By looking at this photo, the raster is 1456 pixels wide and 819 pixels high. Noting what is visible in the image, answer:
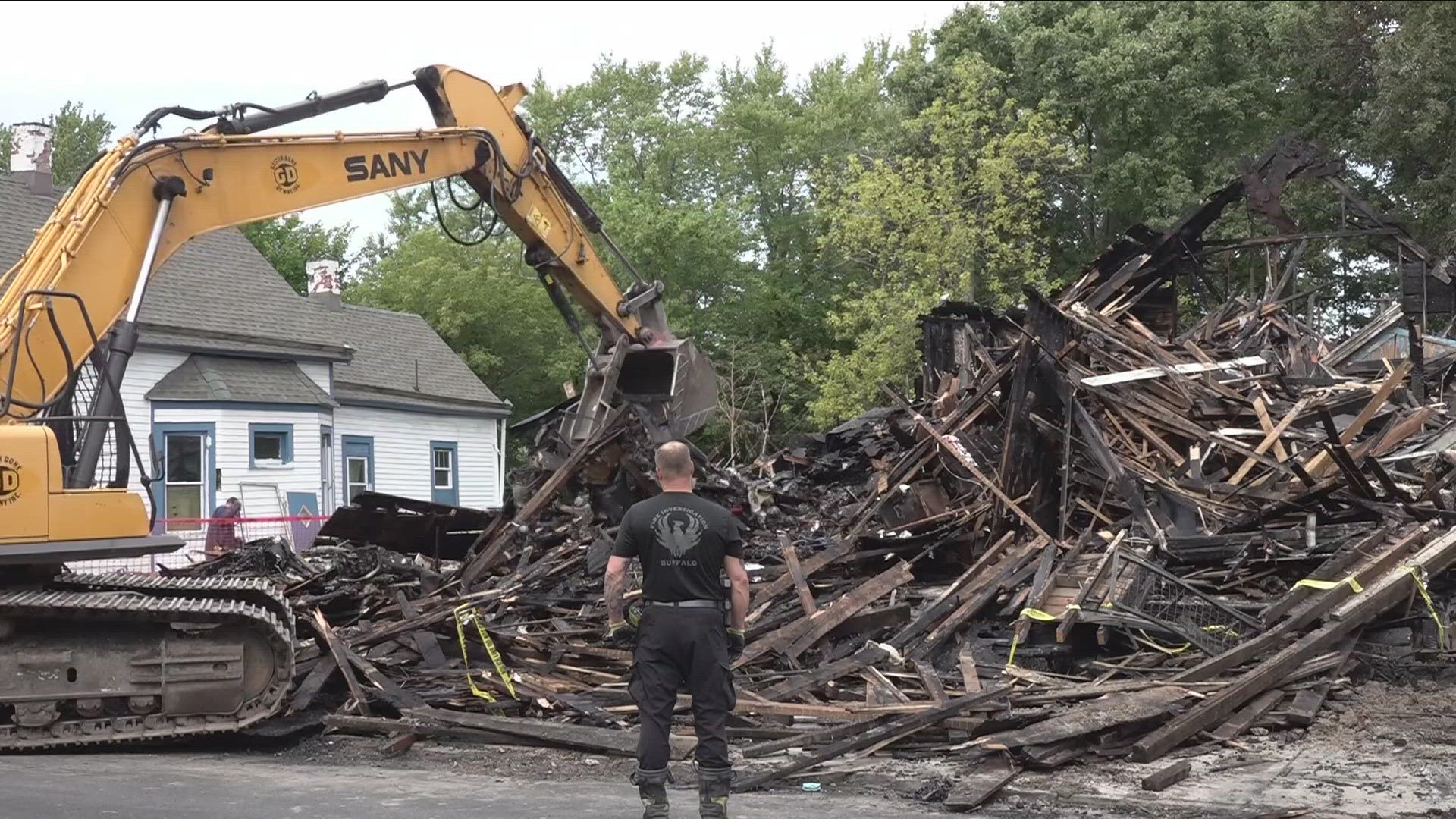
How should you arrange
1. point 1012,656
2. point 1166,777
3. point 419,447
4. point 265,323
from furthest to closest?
1. point 419,447
2. point 265,323
3. point 1012,656
4. point 1166,777

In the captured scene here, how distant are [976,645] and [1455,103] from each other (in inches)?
1013

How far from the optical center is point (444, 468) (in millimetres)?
33281

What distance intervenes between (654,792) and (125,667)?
15.0 ft

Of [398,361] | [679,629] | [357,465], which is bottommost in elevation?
[679,629]

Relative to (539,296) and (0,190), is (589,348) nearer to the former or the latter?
(0,190)

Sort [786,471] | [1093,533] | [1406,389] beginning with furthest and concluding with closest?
[786,471], [1406,389], [1093,533]

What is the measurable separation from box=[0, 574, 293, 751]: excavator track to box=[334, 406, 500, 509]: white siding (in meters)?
19.4

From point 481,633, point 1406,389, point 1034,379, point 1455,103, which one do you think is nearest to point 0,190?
point 481,633

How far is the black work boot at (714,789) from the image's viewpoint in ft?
21.3

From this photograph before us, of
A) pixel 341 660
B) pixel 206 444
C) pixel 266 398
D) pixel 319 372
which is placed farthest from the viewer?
pixel 319 372

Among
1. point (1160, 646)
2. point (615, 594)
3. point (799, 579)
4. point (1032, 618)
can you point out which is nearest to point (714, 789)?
point (615, 594)

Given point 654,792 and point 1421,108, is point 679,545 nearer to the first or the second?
point 654,792

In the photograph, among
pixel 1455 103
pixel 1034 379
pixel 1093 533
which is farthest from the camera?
pixel 1455 103

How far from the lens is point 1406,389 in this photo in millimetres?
14336
